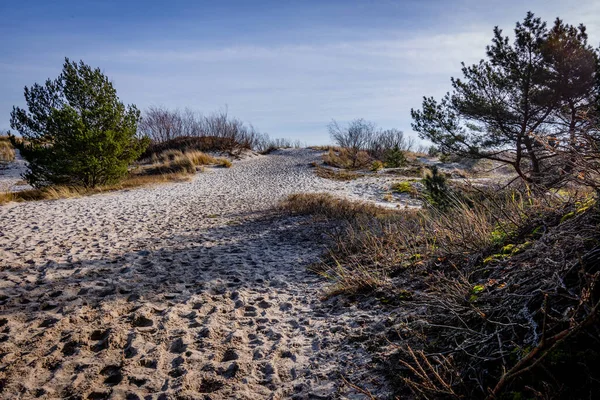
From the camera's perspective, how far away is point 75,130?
1045 cm

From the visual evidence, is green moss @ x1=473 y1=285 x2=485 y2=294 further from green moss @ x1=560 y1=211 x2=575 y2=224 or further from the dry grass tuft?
the dry grass tuft

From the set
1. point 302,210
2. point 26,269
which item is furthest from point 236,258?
point 302,210

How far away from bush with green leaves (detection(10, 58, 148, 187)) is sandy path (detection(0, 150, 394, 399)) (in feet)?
12.9

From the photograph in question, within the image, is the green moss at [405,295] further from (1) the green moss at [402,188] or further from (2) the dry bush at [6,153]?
(2) the dry bush at [6,153]

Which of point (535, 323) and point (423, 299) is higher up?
point (535, 323)

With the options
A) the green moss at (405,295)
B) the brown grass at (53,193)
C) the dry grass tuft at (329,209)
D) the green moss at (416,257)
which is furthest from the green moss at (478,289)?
the brown grass at (53,193)

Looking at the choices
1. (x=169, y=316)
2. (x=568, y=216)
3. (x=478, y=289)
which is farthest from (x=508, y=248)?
(x=169, y=316)

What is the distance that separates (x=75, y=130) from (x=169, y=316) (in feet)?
32.1

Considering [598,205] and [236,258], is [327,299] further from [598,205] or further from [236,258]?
[598,205]

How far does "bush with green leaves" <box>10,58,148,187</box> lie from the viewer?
10.3 metres

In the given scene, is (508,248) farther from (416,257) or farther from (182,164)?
(182,164)

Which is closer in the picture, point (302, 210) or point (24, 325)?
point (24, 325)

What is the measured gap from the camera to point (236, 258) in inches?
212

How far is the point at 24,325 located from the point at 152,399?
178 centimetres
